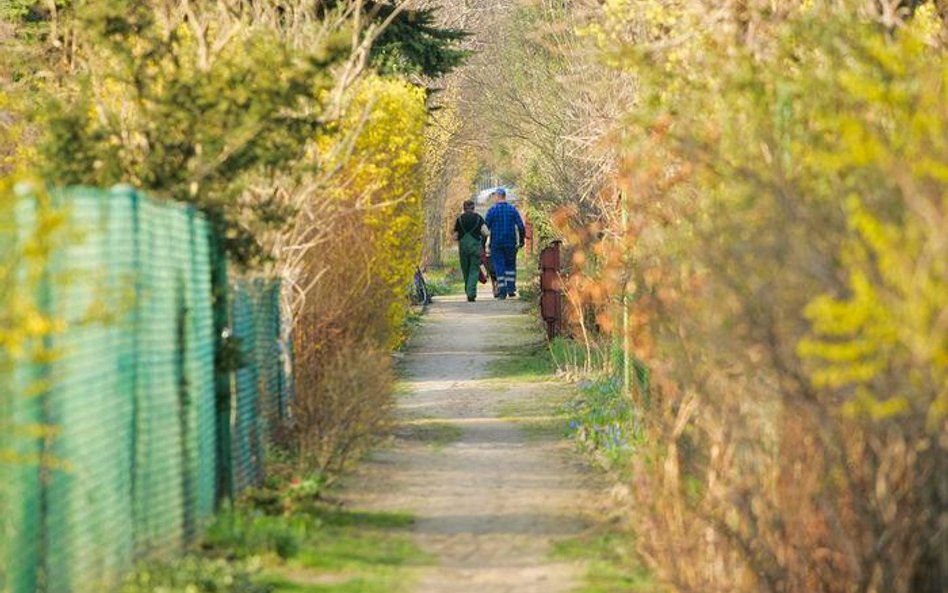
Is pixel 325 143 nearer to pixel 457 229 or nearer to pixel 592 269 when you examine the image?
pixel 592 269

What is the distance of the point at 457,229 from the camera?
34906mm

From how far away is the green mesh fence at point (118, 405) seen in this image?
6.91m

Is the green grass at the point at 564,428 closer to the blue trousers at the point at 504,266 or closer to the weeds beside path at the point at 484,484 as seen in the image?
the weeds beside path at the point at 484,484

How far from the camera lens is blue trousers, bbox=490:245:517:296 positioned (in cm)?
3550

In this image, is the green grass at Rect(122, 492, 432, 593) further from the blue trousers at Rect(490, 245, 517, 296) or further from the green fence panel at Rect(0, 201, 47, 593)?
the blue trousers at Rect(490, 245, 517, 296)

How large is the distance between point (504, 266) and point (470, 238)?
5.71 ft

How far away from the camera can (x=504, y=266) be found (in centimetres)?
3634

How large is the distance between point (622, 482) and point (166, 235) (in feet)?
13.9

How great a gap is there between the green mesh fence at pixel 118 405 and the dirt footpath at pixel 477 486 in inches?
49.3

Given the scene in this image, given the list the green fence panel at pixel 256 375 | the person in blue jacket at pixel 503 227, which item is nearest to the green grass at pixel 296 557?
Result: the green fence panel at pixel 256 375

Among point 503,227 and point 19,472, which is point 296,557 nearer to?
point 19,472

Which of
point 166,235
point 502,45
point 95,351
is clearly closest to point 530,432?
point 166,235

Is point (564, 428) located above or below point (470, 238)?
below

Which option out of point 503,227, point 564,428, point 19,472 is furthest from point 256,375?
point 503,227
